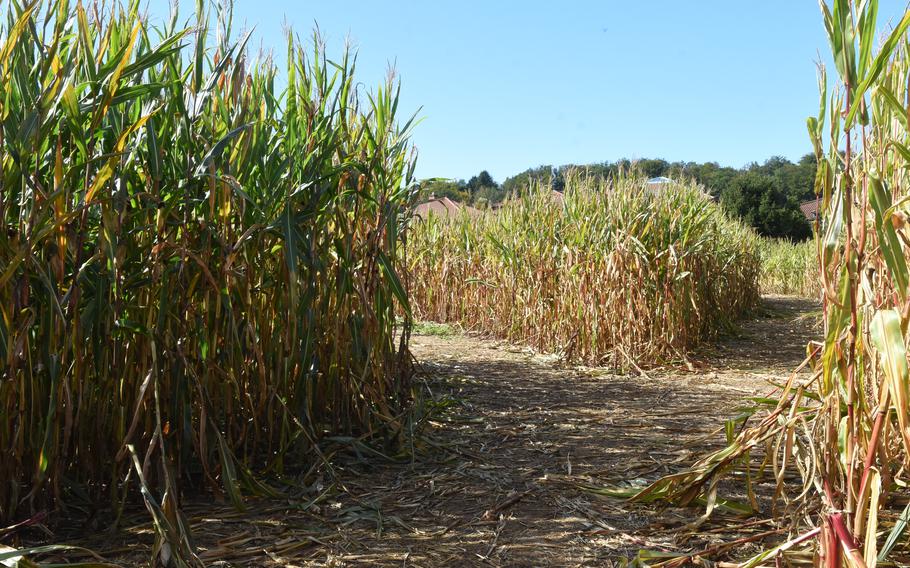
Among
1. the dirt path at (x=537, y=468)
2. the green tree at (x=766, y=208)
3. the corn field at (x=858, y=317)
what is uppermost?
the green tree at (x=766, y=208)

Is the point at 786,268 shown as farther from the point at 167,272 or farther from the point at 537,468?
the point at 167,272

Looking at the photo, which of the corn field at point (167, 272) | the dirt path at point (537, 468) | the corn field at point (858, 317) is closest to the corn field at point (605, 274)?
the dirt path at point (537, 468)

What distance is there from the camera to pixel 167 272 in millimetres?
2430

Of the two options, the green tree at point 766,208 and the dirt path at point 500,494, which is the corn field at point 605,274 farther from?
the green tree at point 766,208

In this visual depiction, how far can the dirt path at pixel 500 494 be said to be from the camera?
7.85ft

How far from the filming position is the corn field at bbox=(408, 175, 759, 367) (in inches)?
261

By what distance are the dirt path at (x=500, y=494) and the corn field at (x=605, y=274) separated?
1.16 m

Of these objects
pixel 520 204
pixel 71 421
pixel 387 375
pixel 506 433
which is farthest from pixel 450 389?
pixel 520 204

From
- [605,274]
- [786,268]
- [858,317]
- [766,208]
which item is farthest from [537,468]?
[766,208]

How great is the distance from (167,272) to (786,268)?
24313 millimetres

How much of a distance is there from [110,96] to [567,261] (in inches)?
217

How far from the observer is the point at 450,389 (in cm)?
524

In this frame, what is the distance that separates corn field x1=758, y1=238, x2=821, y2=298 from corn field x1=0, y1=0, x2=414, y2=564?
68.5 ft

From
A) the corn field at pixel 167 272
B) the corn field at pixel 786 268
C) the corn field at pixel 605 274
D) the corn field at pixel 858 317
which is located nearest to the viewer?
the corn field at pixel 858 317
